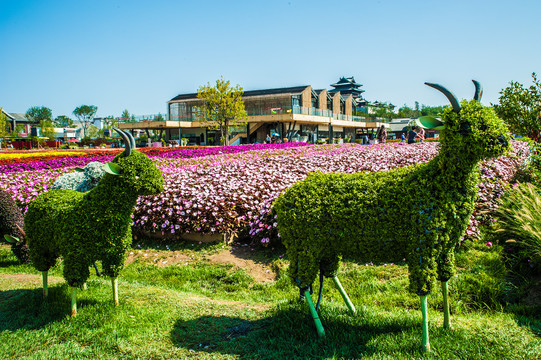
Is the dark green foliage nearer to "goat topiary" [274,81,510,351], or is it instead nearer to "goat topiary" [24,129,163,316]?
"goat topiary" [24,129,163,316]

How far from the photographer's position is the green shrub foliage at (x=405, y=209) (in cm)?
303

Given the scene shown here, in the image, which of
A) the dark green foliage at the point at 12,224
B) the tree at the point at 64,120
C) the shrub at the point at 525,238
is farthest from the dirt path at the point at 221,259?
the tree at the point at 64,120

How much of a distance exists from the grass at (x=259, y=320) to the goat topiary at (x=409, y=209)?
1.03 feet

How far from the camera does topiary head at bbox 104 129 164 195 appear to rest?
3.89 m

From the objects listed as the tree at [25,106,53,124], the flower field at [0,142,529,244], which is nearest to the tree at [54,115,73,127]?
the tree at [25,106,53,124]

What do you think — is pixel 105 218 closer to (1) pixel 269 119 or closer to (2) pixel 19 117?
(1) pixel 269 119

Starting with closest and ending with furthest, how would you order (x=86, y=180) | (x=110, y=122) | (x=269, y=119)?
(x=86, y=180)
(x=269, y=119)
(x=110, y=122)

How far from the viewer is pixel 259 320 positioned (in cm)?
402

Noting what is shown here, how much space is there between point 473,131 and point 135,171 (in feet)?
10.6

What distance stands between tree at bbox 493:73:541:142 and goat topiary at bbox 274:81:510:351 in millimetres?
5277

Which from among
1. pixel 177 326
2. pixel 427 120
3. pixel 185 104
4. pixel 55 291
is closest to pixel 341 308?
pixel 177 326

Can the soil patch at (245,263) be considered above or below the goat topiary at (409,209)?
below

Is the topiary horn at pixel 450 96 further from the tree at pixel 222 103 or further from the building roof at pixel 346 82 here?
the building roof at pixel 346 82

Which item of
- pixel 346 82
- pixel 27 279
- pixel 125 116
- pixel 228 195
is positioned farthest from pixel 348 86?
pixel 27 279
